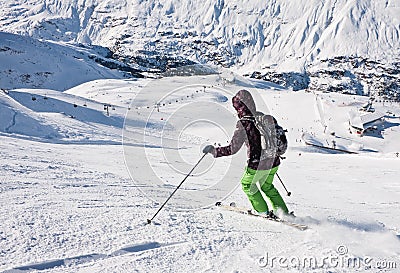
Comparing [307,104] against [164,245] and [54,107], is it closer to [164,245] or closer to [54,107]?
[54,107]

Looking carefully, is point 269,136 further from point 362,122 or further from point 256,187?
point 362,122

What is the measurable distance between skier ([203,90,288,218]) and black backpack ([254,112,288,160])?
5 cm

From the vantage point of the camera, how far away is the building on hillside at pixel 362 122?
44250 mm

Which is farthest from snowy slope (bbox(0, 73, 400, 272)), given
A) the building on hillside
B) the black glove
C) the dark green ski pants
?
the building on hillside

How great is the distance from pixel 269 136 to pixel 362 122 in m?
44.5

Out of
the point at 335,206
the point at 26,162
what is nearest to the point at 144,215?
the point at 335,206

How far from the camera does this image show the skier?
4578 mm

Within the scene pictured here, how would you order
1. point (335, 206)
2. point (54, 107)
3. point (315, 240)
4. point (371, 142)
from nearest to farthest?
point (315, 240) < point (335, 206) < point (54, 107) < point (371, 142)

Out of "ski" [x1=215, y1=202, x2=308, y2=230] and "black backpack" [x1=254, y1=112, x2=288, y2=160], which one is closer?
"ski" [x1=215, y1=202, x2=308, y2=230]

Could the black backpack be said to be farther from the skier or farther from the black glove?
the black glove

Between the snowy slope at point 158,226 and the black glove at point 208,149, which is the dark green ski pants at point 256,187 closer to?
the snowy slope at point 158,226

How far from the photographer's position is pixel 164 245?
3617mm

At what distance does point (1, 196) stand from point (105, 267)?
2315 mm

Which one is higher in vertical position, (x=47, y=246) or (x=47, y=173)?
(x=47, y=246)
